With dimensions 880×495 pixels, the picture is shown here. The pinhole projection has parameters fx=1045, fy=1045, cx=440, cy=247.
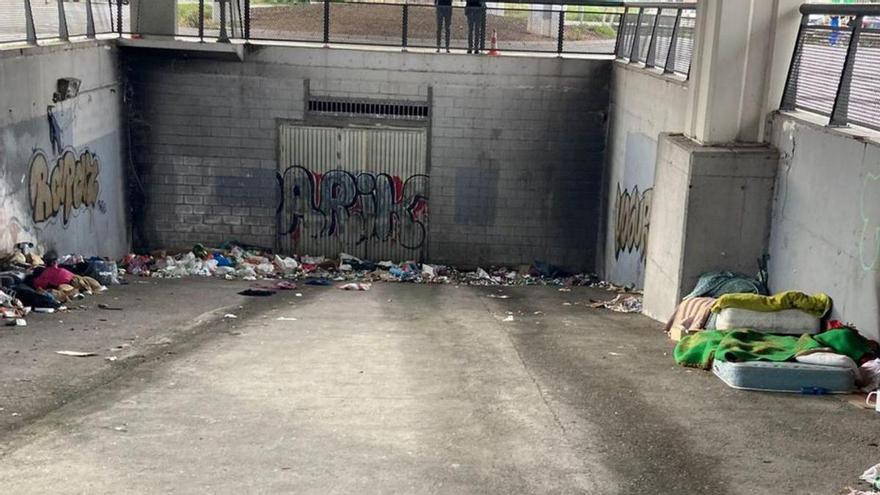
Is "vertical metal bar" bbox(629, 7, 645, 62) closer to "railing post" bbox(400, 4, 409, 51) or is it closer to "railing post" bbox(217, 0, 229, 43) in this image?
"railing post" bbox(400, 4, 409, 51)

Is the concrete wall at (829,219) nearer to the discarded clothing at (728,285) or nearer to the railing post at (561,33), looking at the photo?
the discarded clothing at (728,285)

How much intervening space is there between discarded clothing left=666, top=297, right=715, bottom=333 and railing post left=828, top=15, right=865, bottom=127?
A: 2.28 metres

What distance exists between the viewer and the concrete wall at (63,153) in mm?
15188

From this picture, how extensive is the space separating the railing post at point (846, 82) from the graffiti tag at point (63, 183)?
37.9ft

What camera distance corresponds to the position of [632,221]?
58.7 ft

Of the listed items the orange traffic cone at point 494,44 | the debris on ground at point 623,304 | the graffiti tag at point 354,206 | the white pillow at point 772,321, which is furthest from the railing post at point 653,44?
the white pillow at point 772,321

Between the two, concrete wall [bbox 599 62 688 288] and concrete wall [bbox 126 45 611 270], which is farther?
concrete wall [bbox 126 45 611 270]

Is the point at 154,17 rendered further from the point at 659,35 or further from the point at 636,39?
the point at 659,35

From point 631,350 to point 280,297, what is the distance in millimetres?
7456

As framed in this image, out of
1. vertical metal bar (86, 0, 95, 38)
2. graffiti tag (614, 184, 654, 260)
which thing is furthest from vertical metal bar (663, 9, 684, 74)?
vertical metal bar (86, 0, 95, 38)

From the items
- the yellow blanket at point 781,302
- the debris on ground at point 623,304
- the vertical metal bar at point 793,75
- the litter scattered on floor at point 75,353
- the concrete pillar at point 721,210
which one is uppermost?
the vertical metal bar at point 793,75

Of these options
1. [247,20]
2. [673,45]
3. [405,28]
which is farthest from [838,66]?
[247,20]

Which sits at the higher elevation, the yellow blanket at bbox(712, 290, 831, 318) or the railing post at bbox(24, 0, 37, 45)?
the railing post at bbox(24, 0, 37, 45)

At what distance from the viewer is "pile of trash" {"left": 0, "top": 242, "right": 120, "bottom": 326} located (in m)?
13.2
